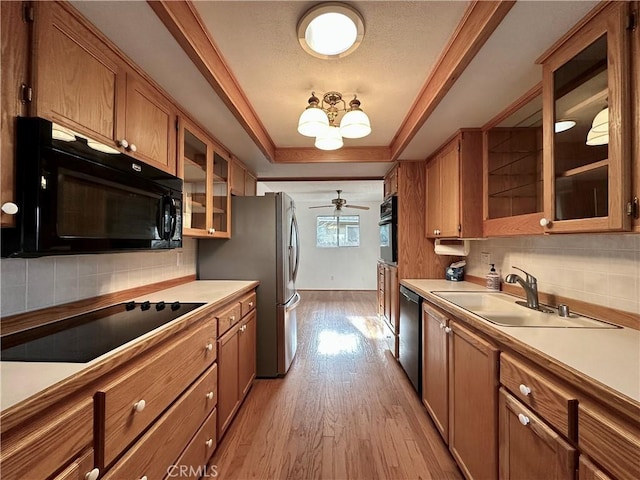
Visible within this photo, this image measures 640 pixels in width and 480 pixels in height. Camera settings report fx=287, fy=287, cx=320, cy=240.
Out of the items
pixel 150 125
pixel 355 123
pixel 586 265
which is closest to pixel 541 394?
pixel 586 265

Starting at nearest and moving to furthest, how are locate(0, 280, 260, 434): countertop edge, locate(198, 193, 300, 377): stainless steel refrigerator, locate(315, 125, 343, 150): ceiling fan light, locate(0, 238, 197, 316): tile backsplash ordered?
locate(0, 280, 260, 434): countertop edge
locate(0, 238, 197, 316): tile backsplash
locate(315, 125, 343, 150): ceiling fan light
locate(198, 193, 300, 377): stainless steel refrigerator

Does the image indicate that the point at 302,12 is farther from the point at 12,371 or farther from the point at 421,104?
the point at 12,371

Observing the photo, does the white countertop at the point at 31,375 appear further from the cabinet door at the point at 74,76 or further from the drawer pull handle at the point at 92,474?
the cabinet door at the point at 74,76

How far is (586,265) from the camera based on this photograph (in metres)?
1.48

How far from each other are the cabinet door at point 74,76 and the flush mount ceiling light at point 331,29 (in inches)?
34.0

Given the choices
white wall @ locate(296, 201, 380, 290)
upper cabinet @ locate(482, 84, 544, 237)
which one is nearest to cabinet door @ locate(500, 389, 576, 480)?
upper cabinet @ locate(482, 84, 544, 237)

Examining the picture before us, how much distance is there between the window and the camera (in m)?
7.49

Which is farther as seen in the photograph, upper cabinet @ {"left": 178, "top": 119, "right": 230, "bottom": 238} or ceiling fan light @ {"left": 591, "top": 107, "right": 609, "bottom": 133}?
upper cabinet @ {"left": 178, "top": 119, "right": 230, "bottom": 238}

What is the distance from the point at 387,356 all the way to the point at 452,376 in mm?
1637

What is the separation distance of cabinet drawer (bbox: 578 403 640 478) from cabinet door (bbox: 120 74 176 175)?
77.6 inches

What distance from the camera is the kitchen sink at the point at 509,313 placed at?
53.2 inches

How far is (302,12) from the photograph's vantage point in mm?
A: 1254

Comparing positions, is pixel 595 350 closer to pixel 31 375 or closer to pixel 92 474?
pixel 92 474

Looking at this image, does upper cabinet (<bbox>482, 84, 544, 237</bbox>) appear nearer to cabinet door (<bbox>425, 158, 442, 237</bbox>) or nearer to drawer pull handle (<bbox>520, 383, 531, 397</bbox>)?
cabinet door (<bbox>425, 158, 442, 237</bbox>)
